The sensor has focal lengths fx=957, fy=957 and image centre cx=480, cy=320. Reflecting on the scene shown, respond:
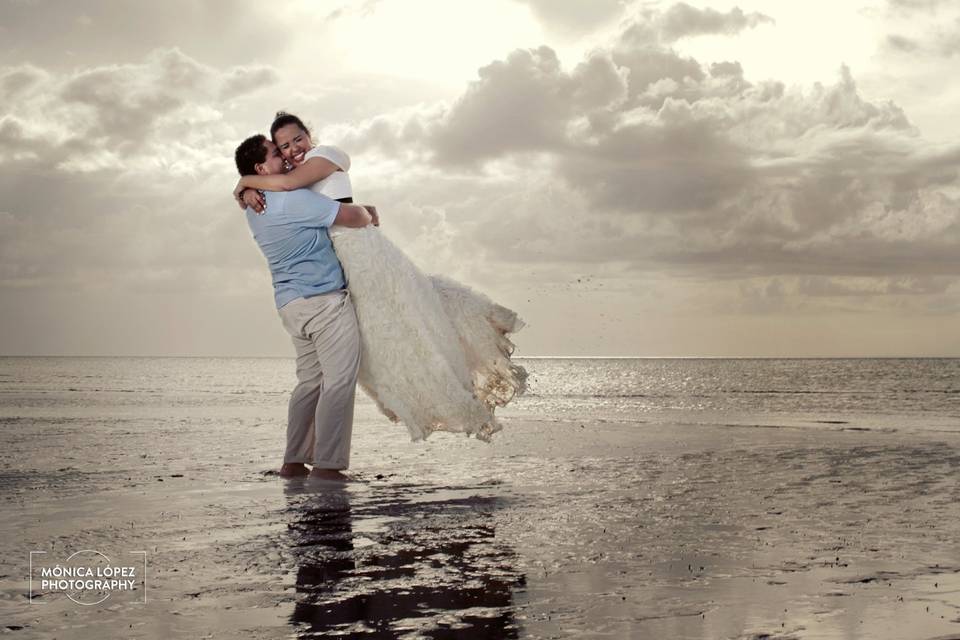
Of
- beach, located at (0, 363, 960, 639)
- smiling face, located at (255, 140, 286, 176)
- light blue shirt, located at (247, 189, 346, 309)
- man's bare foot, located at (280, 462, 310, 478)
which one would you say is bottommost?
beach, located at (0, 363, 960, 639)

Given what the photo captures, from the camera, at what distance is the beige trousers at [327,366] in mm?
7211

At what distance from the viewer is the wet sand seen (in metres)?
3.35

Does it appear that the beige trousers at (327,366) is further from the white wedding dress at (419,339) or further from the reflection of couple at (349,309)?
the white wedding dress at (419,339)

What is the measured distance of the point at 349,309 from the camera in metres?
7.32

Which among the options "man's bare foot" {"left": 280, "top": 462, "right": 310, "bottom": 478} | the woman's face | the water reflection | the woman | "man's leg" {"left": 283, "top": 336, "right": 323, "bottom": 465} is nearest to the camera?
the water reflection

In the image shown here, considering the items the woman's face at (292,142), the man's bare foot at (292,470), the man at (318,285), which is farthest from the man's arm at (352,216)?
the man's bare foot at (292,470)

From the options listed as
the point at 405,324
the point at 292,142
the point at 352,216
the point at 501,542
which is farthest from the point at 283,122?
the point at 501,542

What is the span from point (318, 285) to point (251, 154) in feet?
3.67

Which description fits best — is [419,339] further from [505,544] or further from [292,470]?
[505,544]

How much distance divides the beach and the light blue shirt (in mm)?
1537

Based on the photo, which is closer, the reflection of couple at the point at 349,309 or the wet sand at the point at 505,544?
the wet sand at the point at 505,544

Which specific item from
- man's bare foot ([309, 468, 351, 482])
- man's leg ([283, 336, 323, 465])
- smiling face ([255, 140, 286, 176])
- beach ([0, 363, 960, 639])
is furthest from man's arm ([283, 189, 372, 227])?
beach ([0, 363, 960, 639])

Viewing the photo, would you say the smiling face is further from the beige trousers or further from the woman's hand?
the beige trousers

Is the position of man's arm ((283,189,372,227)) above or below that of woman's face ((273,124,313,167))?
below
